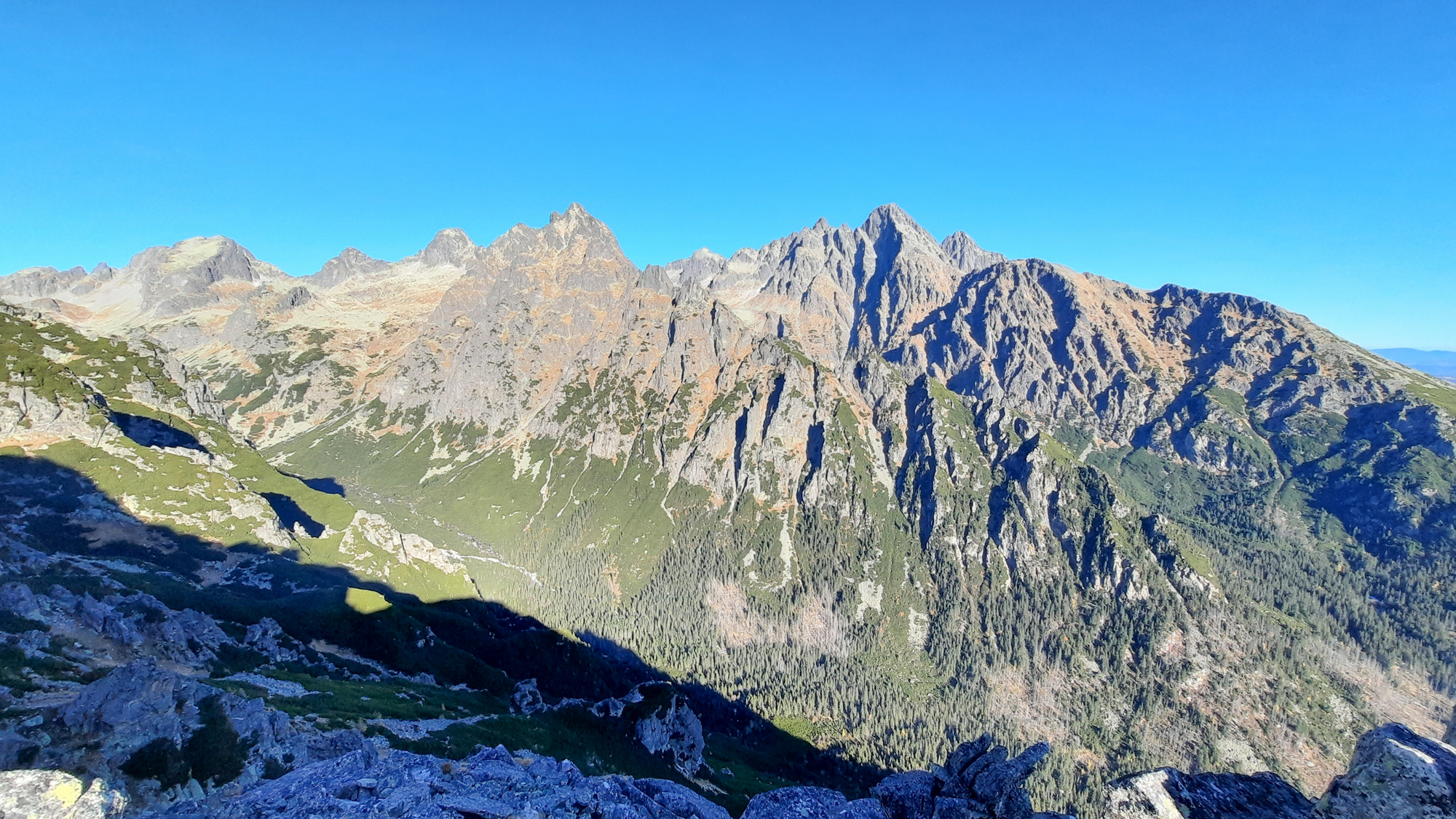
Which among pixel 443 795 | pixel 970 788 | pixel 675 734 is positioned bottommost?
pixel 675 734

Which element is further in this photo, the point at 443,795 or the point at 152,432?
the point at 152,432

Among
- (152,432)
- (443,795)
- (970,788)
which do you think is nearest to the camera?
(443,795)

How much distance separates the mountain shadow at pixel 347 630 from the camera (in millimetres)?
60750

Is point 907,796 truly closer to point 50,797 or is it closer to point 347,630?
point 50,797

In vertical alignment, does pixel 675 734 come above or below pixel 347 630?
below

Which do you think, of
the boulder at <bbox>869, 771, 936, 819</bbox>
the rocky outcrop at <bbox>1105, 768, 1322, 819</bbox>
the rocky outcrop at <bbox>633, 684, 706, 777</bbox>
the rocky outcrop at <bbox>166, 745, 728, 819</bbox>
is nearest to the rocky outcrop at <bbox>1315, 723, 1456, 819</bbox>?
the rocky outcrop at <bbox>1105, 768, 1322, 819</bbox>

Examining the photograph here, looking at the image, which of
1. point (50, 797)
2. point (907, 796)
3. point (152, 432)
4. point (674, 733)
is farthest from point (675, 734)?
point (152, 432)

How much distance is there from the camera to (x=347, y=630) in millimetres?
83125

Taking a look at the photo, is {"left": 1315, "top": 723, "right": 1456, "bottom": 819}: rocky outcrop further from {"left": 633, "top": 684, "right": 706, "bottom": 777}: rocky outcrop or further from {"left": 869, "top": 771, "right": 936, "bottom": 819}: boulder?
{"left": 633, "top": 684, "right": 706, "bottom": 777}: rocky outcrop

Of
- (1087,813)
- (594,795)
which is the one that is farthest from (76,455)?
(1087,813)

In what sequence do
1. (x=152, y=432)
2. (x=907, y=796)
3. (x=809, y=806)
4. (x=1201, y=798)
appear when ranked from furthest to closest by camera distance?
(x=152, y=432) < (x=809, y=806) < (x=907, y=796) < (x=1201, y=798)

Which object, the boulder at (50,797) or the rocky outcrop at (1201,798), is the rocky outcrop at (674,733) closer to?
the boulder at (50,797)

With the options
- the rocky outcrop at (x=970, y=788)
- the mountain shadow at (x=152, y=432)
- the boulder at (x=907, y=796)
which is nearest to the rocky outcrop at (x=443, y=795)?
the boulder at (x=907, y=796)

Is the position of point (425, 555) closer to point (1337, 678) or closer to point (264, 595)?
point (264, 595)
